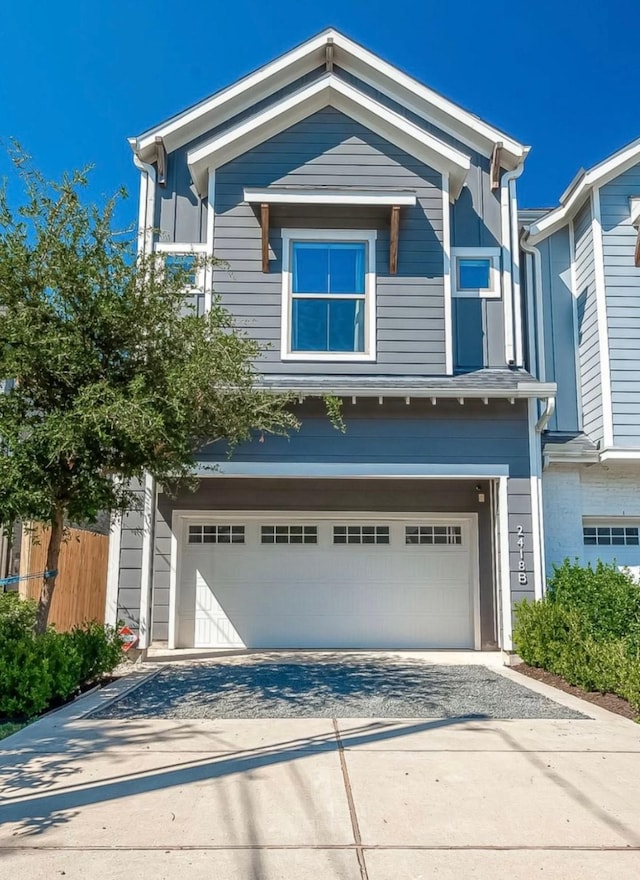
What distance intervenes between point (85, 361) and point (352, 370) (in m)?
4.04

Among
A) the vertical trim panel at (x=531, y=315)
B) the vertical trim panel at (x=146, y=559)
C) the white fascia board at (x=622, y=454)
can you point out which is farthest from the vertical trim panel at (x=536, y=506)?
the vertical trim panel at (x=146, y=559)

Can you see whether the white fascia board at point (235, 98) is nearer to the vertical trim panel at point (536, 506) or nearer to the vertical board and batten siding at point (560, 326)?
the vertical board and batten siding at point (560, 326)

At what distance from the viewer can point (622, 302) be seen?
405 inches

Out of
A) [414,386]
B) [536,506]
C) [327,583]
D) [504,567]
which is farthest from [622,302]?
[327,583]

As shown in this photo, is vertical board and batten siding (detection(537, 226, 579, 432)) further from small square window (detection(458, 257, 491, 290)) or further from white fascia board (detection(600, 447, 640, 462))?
small square window (detection(458, 257, 491, 290))

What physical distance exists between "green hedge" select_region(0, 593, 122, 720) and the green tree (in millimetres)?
425

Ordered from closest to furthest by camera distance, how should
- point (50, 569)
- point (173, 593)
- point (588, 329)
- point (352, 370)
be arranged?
1. point (50, 569)
2. point (352, 370)
3. point (173, 593)
4. point (588, 329)

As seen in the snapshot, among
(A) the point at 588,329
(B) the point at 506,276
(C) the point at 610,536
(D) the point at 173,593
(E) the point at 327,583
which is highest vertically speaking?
(B) the point at 506,276

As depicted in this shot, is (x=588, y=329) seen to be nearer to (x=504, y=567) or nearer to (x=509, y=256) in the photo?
(x=509, y=256)

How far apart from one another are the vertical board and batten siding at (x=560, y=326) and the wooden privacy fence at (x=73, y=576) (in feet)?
24.0

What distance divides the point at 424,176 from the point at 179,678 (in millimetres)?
7379

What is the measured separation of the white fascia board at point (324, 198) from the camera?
928cm

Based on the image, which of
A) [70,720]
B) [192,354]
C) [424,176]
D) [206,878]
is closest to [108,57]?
[424,176]

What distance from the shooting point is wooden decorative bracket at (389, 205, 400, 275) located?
30.4 ft
